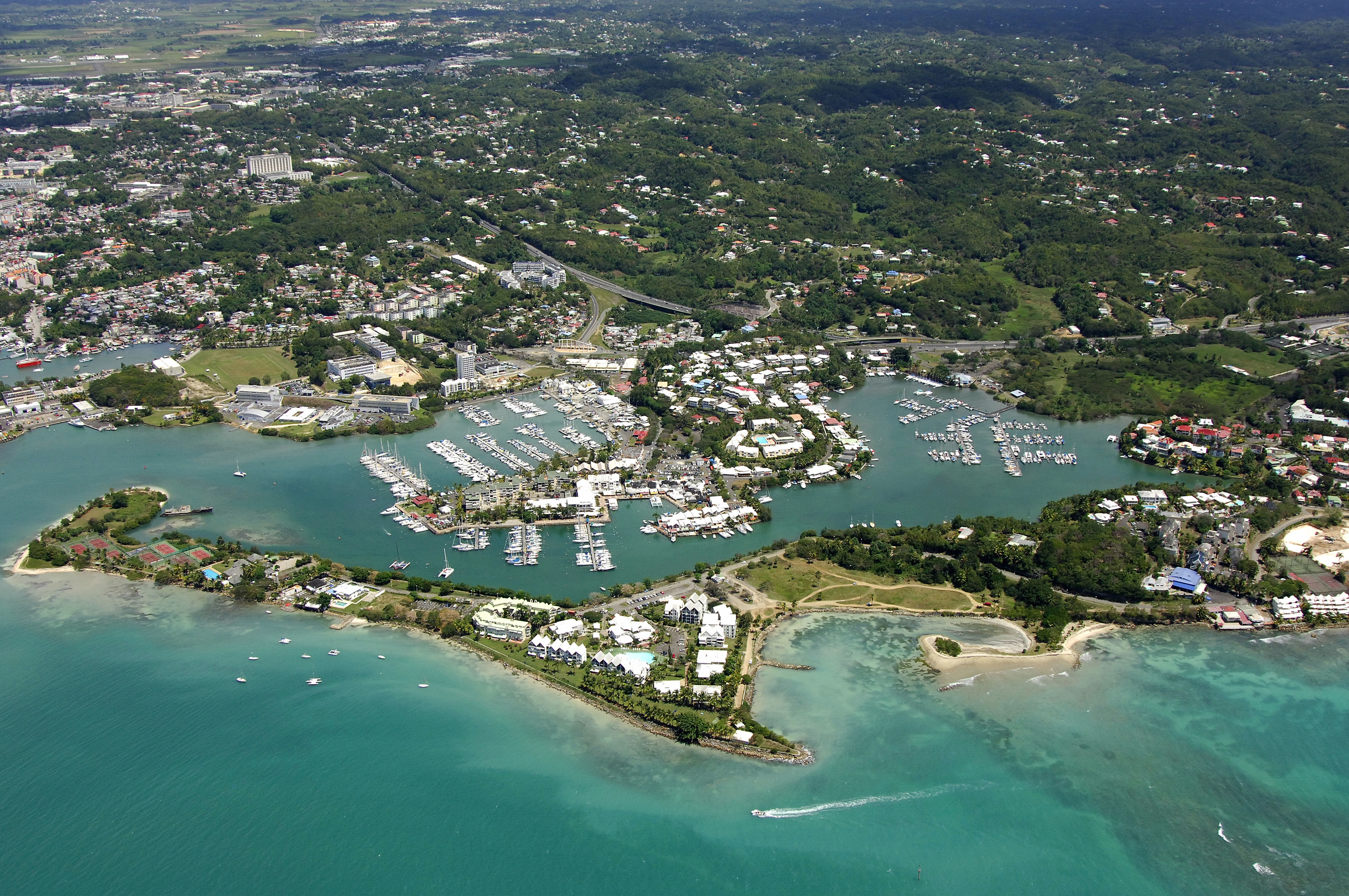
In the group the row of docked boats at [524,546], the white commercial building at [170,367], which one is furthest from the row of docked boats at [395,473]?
the white commercial building at [170,367]

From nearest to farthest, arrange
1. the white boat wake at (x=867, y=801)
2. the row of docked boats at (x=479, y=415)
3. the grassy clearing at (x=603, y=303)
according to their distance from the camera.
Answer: the white boat wake at (x=867, y=801) → the row of docked boats at (x=479, y=415) → the grassy clearing at (x=603, y=303)

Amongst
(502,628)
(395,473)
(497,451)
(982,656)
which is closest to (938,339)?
(497,451)

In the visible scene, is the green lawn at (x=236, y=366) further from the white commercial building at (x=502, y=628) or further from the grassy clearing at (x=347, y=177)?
the grassy clearing at (x=347, y=177)

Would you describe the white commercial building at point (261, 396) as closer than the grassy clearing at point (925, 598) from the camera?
No

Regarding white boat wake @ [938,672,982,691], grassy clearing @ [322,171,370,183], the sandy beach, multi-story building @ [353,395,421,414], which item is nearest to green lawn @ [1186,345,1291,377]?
white boat wake @ [938,672,982,691]

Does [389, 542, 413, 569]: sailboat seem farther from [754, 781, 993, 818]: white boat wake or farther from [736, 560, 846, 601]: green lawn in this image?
[754, 781, 993, 818]: white boat wake

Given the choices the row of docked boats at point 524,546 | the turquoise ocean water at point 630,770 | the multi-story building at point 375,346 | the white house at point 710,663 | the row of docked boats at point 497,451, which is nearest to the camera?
the turquoise ocean water at point 630,770

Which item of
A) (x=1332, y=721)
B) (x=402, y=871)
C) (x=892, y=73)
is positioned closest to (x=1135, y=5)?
(x=892, y=73)
